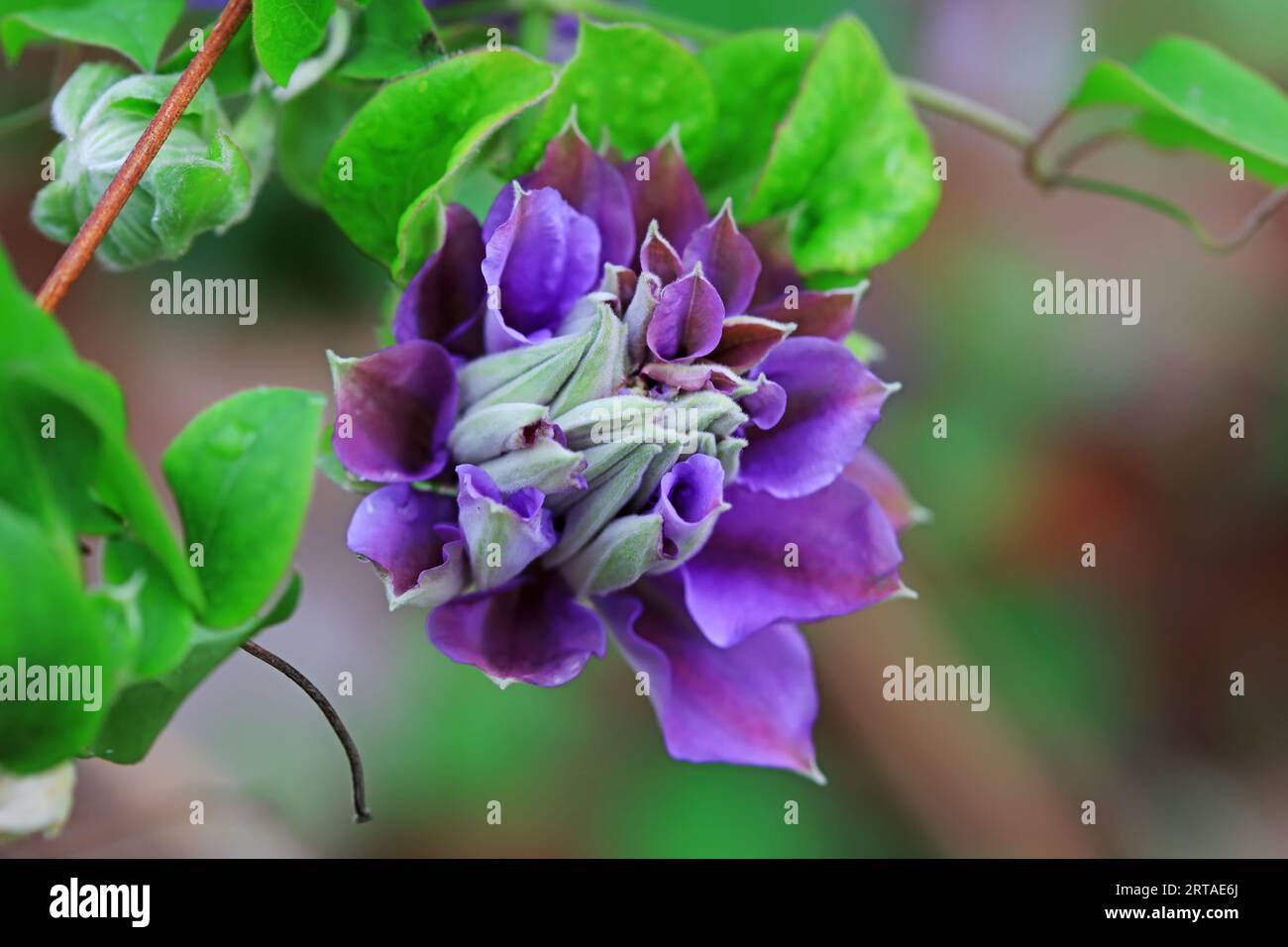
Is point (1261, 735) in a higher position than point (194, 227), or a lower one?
lower

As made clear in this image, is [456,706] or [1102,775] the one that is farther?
[1102,775]

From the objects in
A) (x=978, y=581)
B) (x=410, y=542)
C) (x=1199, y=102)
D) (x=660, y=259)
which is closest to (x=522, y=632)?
(x=410, y=542)

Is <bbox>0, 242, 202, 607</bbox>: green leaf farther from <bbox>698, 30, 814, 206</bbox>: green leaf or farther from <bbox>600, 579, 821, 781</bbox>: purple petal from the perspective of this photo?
<bbox>698, 30, 814, 206</bbox>: green leaf

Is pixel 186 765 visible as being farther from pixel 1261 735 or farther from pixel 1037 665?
pixel 1261 735

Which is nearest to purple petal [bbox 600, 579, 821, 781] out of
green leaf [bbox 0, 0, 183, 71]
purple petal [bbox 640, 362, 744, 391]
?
purple petal [bbox 640, 362, 744, 391]
